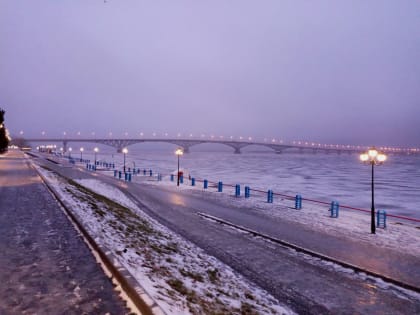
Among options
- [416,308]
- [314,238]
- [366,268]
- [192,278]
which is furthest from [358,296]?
[314,238]

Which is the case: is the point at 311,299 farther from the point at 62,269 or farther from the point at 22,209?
the point at 22,209

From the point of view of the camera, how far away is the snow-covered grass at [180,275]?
6.99m

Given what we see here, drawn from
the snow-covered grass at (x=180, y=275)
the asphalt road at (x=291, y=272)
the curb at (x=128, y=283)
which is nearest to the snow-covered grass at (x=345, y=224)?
the asphalt road at (x=291, y=272)

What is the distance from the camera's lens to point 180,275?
8.62m

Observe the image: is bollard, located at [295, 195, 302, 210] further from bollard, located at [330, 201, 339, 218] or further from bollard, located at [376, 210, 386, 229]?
bollard, located at [376, 210, 386, 229]

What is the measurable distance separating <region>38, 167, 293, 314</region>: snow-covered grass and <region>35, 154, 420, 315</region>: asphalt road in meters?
0.73

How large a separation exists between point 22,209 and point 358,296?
13.0 m

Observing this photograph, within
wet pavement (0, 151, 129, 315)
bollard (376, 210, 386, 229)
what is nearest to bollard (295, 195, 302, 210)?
bollard (376, 210, 386, 229)

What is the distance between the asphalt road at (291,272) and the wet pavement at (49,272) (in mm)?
4761

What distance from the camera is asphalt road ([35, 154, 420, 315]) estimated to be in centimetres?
860

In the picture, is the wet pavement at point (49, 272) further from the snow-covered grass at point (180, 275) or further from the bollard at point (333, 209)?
the bollard at point (333, 209)

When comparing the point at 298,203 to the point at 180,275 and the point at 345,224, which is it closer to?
the point at 345,224

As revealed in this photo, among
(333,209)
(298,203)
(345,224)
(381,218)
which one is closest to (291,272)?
(345,224)

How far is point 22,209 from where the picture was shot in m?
14.1
